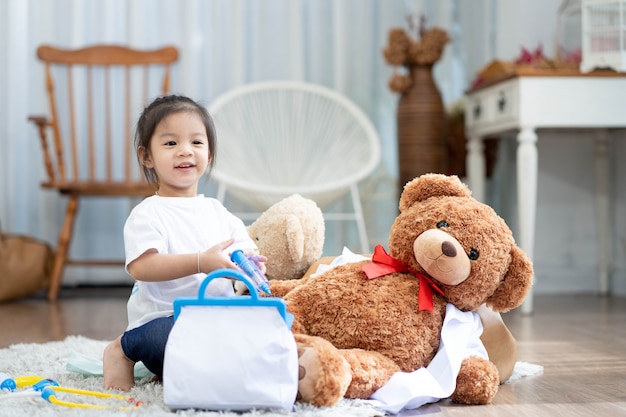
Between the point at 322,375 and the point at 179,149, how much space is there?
0.47 m

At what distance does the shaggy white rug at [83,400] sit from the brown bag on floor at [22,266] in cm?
135

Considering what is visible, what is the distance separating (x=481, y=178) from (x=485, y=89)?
0.32 m

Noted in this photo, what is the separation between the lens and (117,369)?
4.10 ft

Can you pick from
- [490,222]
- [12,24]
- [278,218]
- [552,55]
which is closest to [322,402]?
[490,222]

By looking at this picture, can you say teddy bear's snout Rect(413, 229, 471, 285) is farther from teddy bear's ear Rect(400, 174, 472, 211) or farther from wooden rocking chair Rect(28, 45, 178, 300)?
wooden rocking chair Rect(28, 45, 178, 300)

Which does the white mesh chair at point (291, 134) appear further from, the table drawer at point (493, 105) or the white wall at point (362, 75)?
the table drawer at point (493, 105)

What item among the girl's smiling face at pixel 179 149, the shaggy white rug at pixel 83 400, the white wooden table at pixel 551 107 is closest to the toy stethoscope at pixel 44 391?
the shaggy white rug at pixel 83 400

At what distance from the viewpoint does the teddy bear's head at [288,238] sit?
1.65 meters

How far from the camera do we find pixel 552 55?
3113mm

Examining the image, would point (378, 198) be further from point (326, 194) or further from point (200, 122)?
point (200, 122)

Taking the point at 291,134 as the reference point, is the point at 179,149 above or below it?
below

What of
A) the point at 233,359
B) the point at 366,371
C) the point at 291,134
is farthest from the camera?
the point at 291,134

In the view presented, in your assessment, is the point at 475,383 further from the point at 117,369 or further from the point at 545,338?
the point at 545,338

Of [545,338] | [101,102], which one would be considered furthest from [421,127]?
[101,102]
